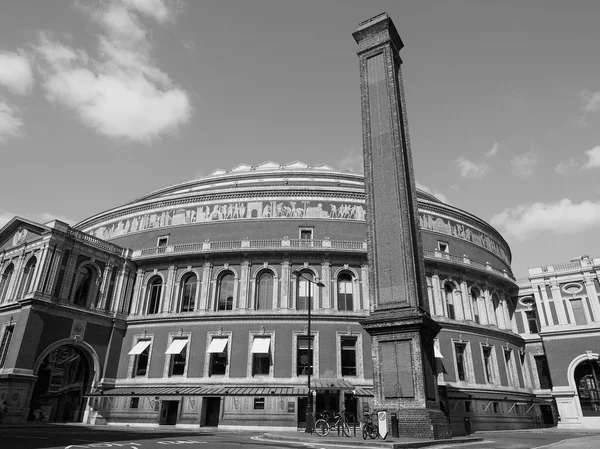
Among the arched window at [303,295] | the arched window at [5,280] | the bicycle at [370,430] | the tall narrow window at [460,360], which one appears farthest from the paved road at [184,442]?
the arched window at [5,280]

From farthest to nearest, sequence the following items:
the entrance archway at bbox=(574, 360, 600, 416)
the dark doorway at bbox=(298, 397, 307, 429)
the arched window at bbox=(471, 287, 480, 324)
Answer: the arched window at bbox=(471, 287, 480, 324) < the entrance archway at bbox=(574, 360, 600, 416) < the dark doorway at bbox=(298, 397, 307, 429)

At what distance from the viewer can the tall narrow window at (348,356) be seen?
3275cm

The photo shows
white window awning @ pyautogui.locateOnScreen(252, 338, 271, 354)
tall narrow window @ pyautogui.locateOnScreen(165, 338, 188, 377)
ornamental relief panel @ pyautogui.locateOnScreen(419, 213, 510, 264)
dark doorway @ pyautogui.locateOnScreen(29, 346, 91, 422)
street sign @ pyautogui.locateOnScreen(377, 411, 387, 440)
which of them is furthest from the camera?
ornamental relief panel @ pyautogui.locateOnScreen(419, 213, 510, 264)

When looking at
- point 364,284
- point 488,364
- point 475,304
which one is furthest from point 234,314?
point 488,364

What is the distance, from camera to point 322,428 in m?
20.4

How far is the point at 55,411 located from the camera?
3834 centimetres

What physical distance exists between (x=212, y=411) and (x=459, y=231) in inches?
1095

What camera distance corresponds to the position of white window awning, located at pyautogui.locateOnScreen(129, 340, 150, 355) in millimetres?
34506

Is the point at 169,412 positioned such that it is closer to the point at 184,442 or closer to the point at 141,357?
the point at 141,357

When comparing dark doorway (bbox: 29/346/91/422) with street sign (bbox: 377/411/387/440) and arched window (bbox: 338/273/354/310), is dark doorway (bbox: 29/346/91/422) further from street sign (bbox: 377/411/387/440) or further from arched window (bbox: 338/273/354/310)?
street sign (bbox: 377/411/387/440)

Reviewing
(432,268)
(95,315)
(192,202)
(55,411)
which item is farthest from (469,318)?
(55,411)

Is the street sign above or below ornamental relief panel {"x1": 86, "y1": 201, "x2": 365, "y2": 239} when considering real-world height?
below

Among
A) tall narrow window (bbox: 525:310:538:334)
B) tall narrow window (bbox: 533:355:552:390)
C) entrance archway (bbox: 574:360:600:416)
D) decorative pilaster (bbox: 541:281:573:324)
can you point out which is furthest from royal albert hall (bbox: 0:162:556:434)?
decorative pilaster (bbox: 541:281:573:324)

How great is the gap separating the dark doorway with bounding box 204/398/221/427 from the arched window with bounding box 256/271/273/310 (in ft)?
24.5
